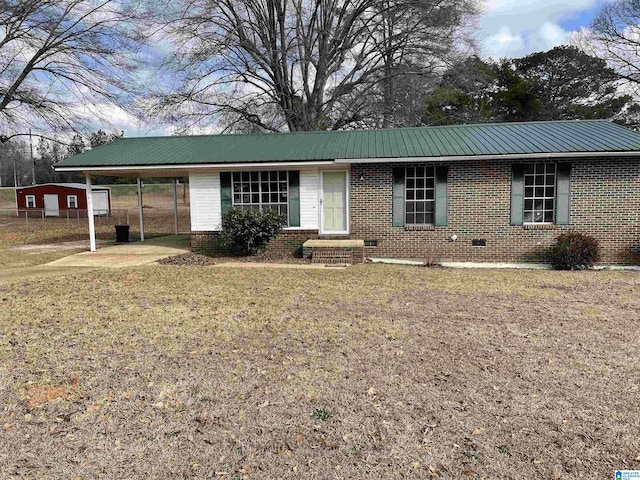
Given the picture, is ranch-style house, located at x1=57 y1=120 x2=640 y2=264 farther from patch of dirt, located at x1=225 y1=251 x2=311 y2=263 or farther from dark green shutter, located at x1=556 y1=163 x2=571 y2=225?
patch of dirt, located at x1=225 y1=251 x2=311 y2=263

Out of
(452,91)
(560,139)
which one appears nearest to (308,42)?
(452,91)

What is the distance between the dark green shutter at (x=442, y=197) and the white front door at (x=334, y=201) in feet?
8.07

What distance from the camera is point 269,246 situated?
12.1 meters

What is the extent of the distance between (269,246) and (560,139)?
27.3ft

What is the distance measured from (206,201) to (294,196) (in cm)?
255

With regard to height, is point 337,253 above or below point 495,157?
below

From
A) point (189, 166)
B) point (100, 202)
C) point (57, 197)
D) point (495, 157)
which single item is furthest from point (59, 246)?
point (57, 197)

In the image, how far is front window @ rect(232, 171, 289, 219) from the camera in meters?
12.2

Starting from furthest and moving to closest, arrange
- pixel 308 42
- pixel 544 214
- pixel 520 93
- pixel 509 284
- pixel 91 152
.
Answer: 1. pixel 520 93
2. pixel 308 42
3. pixel 91 152
4. pixel 544 214
5. pixel 509 284

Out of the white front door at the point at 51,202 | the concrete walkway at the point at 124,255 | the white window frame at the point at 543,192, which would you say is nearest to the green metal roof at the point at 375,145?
the white window frame at the point at 543,192

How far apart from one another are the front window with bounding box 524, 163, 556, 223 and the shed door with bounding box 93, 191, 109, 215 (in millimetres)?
26684

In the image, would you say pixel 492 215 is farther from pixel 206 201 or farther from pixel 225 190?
pixel 206 201

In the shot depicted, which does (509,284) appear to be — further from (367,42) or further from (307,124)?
(367,42)

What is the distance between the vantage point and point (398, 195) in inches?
452
